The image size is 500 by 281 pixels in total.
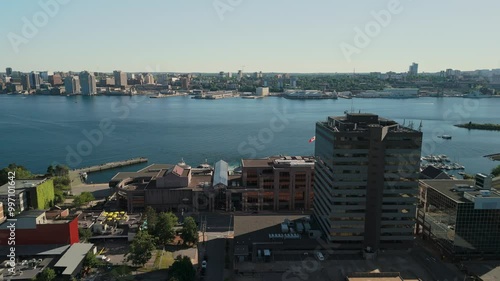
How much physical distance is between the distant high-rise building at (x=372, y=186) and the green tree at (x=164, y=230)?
32.6ft

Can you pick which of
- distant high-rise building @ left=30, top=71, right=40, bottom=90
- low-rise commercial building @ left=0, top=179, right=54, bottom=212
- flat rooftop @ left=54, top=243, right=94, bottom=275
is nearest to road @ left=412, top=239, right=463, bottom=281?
flat rooftop @ left=54, top=243, right=94, bottom=275

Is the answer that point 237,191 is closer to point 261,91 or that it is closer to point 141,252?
point 141,252

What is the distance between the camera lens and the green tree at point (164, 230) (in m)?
25.9

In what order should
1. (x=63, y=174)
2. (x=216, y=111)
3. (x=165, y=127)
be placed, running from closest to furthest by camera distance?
1. (x=63, y=174)
2. (x=165, y=127)
3. (x=216, y=111)

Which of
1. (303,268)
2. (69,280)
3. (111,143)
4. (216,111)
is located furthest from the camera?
(216,111)

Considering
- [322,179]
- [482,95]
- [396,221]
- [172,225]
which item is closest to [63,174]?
[172,225]

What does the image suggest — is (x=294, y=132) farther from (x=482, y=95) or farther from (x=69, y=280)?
(x=482, y=95)

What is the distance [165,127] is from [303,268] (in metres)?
59.6

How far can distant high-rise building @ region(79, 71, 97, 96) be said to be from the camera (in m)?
152

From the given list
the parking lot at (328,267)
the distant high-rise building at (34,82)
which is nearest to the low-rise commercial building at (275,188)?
the parking lot at (328,267)

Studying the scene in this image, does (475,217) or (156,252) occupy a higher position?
(475,217)

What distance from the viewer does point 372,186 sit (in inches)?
943

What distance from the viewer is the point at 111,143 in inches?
2438

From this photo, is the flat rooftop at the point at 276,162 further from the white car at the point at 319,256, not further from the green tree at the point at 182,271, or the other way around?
the green tree at the point at 182,271
